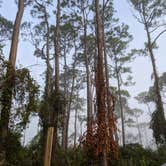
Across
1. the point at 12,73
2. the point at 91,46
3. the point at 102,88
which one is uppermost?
the point at 91,46

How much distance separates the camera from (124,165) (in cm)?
1198

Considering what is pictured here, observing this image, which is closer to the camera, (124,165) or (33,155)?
(124,165)

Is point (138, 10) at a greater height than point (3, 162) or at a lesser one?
greater

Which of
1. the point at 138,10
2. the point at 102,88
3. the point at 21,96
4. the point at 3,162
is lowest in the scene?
the point at 3,162

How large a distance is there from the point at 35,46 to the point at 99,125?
17.8 metres

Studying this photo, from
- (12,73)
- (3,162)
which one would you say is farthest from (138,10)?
(3,162)

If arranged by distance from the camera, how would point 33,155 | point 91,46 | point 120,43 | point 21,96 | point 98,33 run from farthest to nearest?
point 120,43 < point 91,46 < point 33,155 < point 21,96 < point 98,33

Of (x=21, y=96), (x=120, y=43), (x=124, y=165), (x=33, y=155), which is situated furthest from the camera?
(x=120, y=43)

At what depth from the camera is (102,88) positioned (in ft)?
18.6

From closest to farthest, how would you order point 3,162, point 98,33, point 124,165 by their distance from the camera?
point 98,33 → point 3,162 → point 124,165

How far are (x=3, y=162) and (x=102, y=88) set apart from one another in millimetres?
4305

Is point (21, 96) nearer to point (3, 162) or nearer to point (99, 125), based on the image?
point (3, 162)

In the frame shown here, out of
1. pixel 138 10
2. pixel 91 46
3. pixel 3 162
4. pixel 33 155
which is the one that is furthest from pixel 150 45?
pixel 3 162

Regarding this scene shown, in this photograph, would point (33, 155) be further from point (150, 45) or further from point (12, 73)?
point (150, 45)
